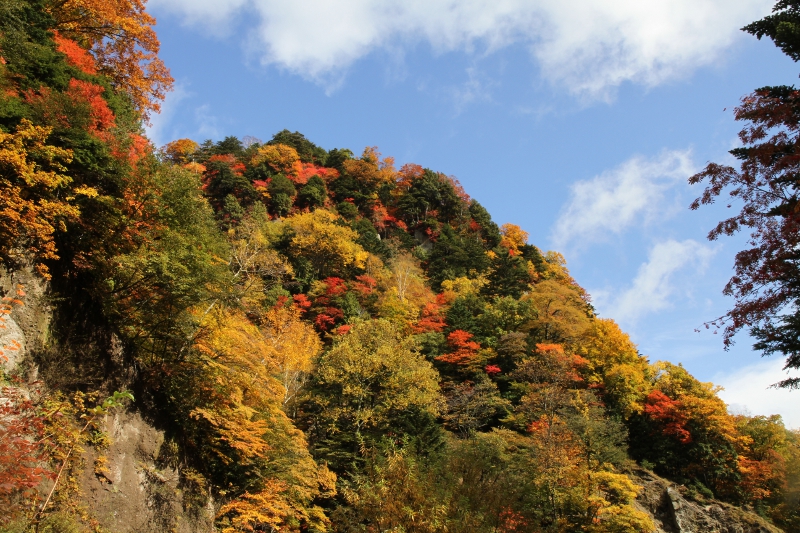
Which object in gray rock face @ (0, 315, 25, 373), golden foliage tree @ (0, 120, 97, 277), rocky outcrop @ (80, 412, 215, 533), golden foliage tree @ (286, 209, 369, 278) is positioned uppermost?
golden foliage tree @ (286, 209, 369, 278)

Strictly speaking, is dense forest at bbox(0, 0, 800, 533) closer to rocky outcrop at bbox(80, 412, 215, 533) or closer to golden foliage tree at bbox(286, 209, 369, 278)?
rocky outcrop at bbox(80, 412, 215, 533)

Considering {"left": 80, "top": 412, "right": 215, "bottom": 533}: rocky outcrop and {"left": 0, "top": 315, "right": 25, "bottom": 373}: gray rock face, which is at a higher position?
{"left": 0, "top": 315, "right": 25, "bottom": 373}: gray rock face

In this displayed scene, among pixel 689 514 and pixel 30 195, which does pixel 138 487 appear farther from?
pixel 689 514

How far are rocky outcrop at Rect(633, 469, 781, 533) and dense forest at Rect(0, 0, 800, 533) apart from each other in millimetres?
812

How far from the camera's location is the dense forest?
9.88m

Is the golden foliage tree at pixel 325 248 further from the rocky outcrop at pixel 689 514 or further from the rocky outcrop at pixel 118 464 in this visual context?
the rocky outcrop at pixel 118 464

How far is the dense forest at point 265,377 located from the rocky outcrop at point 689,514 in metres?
0.81

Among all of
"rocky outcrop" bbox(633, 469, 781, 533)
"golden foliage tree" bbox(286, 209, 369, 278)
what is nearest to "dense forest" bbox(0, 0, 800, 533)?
"rocky outcrop" bbox(633, 469, 781, 533)

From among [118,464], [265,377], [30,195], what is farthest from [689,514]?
[30,195]

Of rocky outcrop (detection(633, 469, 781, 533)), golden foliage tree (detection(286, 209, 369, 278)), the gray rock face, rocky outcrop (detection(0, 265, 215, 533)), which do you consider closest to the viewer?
the gray rock face

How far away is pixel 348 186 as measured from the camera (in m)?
53.8

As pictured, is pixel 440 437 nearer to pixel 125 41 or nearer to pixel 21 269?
pixel 21 269

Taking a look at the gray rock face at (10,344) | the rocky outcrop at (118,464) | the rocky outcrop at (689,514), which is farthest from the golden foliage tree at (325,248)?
the gray rock face at (10,344)

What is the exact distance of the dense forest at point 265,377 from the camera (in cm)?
988
